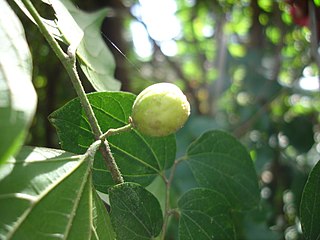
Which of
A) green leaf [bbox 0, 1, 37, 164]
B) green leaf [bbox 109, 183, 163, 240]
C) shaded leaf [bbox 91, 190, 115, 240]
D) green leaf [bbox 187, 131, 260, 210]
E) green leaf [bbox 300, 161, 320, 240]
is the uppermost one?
green leaf [bbox 0, 1, 37, 164]

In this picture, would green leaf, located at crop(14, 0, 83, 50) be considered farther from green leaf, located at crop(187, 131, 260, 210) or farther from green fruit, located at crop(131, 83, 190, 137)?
green leaf, located at crop(187, 131, 260, 210)

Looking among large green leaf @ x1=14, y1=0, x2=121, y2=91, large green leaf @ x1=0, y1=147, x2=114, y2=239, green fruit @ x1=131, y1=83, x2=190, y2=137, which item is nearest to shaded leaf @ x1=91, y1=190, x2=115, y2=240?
large green leaf @ x1=0, y1=147, x2=114, y2=239

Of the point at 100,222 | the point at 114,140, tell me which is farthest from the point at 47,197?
the point at 114,140

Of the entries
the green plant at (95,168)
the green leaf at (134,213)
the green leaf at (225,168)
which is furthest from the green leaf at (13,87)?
the green leaf at (225,168)

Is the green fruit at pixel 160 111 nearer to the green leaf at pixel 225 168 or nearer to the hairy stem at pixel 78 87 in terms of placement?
the hairy stem at pixel 78 87

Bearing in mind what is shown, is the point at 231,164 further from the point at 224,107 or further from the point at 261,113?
the point at 224,107
